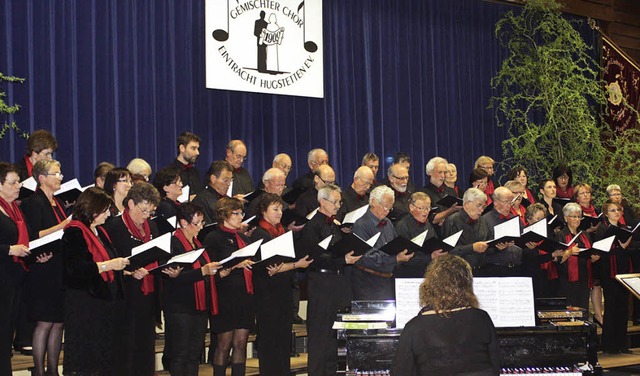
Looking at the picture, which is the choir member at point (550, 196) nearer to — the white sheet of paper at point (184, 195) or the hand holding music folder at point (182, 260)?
the white sheet of paper at point (184, 195)

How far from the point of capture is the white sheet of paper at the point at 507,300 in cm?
475

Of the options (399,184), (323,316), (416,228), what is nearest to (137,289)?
(323,316)

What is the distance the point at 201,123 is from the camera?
29.0 feet

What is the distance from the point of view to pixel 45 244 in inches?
198

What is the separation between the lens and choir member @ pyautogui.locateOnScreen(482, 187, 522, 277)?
7.41 m

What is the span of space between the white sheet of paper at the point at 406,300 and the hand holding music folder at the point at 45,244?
1.85m

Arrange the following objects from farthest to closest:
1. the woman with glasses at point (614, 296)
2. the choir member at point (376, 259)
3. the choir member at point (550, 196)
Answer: the choir member at point (550, 196), the woman with glasses at point (614, 296), the choir member at point (376, 259)

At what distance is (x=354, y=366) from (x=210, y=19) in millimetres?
5045

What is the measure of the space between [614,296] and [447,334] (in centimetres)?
533

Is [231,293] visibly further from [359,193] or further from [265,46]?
[265,46]

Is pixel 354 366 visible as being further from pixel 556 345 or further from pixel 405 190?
pixel 405 190

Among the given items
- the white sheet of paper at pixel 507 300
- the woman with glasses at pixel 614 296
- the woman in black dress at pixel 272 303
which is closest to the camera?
the white sheet of paper at pixel 507 300

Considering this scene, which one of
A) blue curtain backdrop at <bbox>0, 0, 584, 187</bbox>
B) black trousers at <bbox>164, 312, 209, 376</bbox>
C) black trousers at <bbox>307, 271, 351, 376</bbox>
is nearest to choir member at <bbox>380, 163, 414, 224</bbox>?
black trousers at <bbox>307, 271, 351, 376</bbox>

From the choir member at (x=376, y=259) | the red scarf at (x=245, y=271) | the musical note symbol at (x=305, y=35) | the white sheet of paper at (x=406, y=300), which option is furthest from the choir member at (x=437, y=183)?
the white sheet of paper at (x=406, y=300)
